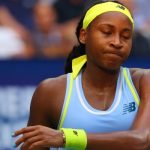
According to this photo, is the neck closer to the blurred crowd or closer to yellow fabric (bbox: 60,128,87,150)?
yellow fabric (bbox: 60,128,87,150)

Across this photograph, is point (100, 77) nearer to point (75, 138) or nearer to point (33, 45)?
point (75, 138)

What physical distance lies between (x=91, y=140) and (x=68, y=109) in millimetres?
387

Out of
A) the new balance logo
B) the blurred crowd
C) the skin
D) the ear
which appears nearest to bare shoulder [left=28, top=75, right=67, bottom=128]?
the skin

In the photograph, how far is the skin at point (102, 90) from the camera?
357 cm

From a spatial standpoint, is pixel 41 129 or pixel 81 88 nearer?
pixel 41 129

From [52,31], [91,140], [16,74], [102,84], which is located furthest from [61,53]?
[91,140]

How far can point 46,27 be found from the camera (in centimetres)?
819

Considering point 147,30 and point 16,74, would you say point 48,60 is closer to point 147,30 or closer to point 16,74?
point 16,74

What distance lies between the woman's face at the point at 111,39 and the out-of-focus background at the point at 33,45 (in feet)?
10.8

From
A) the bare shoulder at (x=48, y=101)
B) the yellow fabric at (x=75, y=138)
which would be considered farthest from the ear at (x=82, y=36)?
the yellow fabric at (x=75, y=138)

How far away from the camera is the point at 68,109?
3898mm

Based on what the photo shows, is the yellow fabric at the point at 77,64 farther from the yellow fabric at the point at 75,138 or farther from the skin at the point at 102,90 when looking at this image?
the yellow fabric at the point at 75,138

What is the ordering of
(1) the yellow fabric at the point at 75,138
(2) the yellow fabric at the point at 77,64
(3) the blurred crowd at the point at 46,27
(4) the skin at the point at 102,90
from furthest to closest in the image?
(3) the blurred crowd at the point at 46,27 < (2) the yellow fabric at the point at 77,64 < (4) the skin at the point at 102,90 < (1) the yellow fabric at the point at 75,138

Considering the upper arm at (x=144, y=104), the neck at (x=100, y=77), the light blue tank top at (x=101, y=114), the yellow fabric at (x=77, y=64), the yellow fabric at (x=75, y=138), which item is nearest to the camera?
the yellow fabric at (x=75, y=138)
